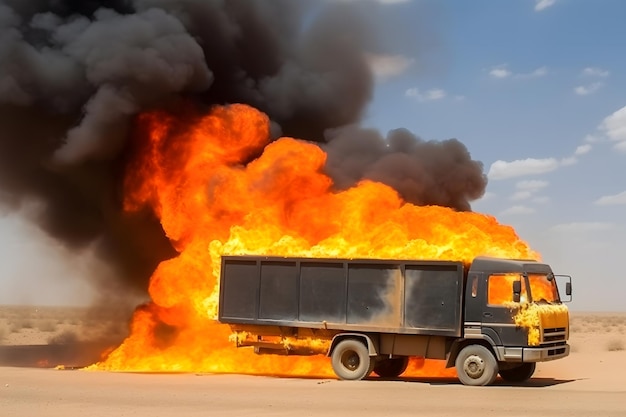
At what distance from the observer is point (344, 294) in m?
19.2

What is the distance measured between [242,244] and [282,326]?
A: 271cm

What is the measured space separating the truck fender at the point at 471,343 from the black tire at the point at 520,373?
186cm

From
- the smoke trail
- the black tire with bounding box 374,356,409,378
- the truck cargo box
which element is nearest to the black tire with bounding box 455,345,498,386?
the truck cargo box

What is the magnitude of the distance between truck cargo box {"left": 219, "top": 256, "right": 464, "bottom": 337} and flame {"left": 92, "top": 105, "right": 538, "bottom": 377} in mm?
651

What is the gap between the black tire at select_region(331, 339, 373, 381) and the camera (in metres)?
19.0

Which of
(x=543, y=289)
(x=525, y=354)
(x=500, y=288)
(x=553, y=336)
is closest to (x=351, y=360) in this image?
(x=500, y=288)

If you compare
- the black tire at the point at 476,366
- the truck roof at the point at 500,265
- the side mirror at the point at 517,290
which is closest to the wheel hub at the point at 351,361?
the black tire at the point at 476,366

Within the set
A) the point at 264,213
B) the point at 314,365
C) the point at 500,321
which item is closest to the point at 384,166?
the point at 264,213

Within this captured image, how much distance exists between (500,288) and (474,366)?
6.11 feet

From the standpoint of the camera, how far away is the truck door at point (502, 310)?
18.1m

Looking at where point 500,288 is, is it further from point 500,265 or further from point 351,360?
point 351,360

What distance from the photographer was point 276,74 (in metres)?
30.0

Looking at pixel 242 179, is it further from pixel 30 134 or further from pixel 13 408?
pixel 13 408

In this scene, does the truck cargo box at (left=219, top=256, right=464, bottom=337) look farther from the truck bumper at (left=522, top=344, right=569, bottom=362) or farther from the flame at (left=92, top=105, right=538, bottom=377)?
the truck bumper at (left=522, top=344, right=569, bottom=362)
